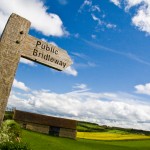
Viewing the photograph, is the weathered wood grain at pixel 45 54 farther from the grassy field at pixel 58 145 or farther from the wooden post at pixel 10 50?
the grassy field at pixel 58 145

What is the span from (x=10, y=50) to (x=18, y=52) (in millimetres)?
112

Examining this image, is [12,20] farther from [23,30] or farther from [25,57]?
[25,57]

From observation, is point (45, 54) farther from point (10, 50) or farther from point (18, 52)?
point (10, 50)

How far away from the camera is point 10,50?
139 inches

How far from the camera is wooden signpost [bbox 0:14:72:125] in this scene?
343 centimetres

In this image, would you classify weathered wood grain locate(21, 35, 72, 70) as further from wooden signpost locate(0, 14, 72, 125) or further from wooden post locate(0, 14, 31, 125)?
wooden post locate(0, 14, 31, 125)

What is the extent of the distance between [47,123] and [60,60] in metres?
67.9

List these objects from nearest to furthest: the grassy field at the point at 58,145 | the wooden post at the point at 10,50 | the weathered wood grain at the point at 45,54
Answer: the wooden post at the point at 10,50 → the weathered wood grain at the point at 45,54 → the grassy field at the point at 58,145

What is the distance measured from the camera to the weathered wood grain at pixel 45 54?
381cm

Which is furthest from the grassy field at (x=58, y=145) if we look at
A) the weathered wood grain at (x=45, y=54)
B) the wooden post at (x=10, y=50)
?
the wooden post at (x=10, y=50)

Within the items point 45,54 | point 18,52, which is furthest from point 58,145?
point 18,52

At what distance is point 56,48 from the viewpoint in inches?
162

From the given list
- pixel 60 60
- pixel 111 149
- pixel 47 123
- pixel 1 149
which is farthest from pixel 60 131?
pixel 60 60

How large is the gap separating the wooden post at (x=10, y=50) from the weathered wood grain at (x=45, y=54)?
0.13 metres
